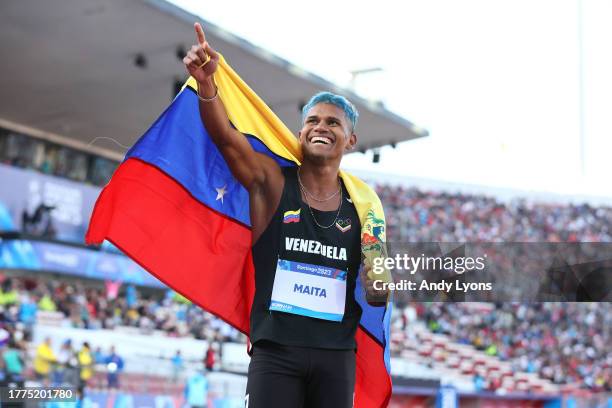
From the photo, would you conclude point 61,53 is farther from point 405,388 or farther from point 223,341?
point 405,388

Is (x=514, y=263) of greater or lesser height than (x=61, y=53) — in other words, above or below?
below

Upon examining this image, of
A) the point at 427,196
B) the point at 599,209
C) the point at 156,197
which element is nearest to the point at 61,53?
the point at 156,197

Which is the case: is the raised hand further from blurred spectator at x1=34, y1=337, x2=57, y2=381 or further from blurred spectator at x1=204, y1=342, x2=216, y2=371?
blurred spectator at x1=204, y1=342, x2=216, y2=371

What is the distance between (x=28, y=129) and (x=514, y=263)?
1859 cm

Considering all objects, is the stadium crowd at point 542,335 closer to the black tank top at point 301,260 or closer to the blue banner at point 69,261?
the blue banner at point 69,261

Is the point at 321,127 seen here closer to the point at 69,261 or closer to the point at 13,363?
the point at 13,363

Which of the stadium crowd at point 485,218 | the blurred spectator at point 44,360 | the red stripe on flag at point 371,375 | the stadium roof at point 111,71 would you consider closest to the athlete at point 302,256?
the red stripe on flag at point 371,375

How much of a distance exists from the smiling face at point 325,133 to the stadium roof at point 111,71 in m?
10.2

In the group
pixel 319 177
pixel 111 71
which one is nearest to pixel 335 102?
pixel 319 177

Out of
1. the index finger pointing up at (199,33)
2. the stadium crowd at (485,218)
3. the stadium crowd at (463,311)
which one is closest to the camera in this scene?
the index finger pointing up at (199,33)

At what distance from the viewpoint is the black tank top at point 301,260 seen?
350 centimetres

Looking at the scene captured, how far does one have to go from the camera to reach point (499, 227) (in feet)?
126

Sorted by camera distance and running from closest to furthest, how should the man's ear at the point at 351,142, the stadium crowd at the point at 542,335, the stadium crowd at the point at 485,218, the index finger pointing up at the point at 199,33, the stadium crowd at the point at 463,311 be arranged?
the index finger pointing up at the point at 199,33
the man's ear at the point at 351,142
the stadium crowd at the point at 463,311
the stadium crowd at the point at 542,335
the stadium crowd at the point at 485,218

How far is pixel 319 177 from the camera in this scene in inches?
151
